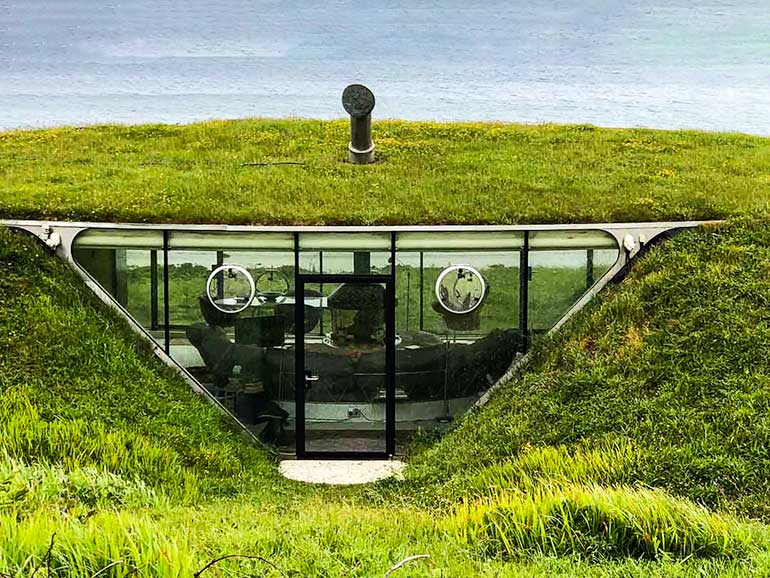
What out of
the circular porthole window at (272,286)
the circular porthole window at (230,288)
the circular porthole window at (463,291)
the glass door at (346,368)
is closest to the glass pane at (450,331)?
the circular porthole window at (463,291)

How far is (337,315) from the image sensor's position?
1022 cm

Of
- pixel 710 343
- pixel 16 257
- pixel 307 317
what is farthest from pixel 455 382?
pixel 16 257

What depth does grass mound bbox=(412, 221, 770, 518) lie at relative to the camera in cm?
693

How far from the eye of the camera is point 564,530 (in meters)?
5.14

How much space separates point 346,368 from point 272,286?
1.10 m

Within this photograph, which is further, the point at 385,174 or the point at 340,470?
the point at 385,174

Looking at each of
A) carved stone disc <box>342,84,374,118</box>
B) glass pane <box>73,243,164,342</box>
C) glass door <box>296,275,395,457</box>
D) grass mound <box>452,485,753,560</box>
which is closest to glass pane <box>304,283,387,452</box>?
glass door <box>296,275,395,457</box>

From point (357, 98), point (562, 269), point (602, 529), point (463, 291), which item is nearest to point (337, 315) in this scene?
point (463, 291)

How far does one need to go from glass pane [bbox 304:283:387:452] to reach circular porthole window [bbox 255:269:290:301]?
25 cm

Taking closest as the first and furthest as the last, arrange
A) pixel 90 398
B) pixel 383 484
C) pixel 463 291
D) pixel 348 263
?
pixel 90 398 < pixel 383 484 < pixel 348 263 < pixel 463 291

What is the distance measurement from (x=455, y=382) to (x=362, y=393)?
0.94 meters

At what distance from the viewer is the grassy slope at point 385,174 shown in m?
10.8

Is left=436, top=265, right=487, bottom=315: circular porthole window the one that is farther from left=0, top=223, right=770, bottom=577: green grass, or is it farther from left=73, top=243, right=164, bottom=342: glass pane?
left=73, top=243, right=164, bottom=342: glass pane

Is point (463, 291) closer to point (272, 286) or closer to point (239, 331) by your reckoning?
point (272, 286)
